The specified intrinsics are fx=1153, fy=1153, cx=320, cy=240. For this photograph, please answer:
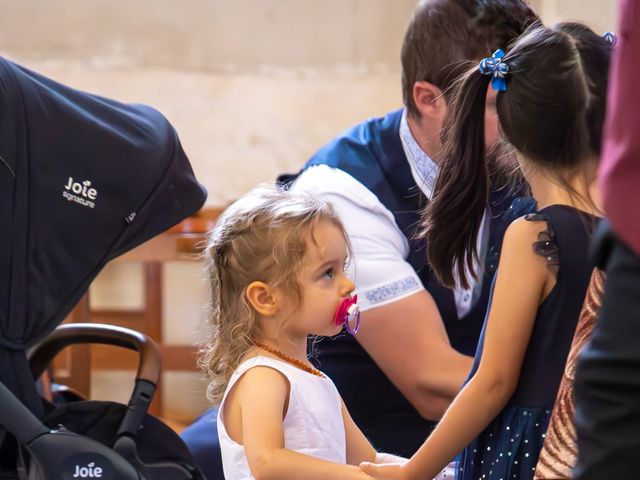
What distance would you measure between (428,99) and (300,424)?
2.74 feet

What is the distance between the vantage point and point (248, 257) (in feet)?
5.28

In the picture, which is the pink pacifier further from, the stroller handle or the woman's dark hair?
the stroller handle

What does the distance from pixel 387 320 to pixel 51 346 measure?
0.62m

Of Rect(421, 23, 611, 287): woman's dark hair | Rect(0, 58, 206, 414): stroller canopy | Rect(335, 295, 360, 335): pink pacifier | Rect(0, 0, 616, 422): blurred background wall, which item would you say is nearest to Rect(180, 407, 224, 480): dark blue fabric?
Rect(0, 58, 206, 414): stroller canopy

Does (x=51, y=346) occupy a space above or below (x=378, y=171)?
below

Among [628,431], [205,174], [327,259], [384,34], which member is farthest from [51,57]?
[628,431]

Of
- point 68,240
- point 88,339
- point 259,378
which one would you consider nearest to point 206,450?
point 88,339

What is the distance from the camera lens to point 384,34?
4.45 m

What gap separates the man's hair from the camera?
2111 mm

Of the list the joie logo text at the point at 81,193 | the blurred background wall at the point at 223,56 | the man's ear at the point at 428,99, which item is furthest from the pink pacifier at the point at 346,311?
the blurred background wall at the point at 223,56

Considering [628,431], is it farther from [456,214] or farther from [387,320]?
[387,320]

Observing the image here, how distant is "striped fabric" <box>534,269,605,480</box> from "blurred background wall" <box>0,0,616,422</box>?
3.26 metres

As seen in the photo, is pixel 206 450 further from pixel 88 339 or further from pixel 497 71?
pixel 497 71

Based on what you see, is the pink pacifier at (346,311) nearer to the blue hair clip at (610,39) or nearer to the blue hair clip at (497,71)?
the blue hair clip at (497,71)
